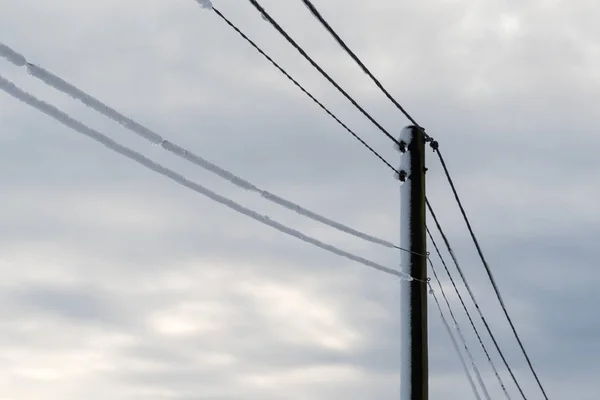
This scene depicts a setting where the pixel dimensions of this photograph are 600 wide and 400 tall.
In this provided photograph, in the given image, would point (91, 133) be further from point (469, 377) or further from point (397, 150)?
point (469, 377)

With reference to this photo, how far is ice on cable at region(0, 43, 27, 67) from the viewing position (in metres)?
5.25

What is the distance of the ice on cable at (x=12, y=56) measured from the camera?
207 inches

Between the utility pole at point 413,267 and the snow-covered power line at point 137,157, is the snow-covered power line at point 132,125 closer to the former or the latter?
the snow-covered power line at point 137,157

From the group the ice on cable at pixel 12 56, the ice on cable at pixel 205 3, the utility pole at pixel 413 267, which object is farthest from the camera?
the utility pole at pixel 413 267

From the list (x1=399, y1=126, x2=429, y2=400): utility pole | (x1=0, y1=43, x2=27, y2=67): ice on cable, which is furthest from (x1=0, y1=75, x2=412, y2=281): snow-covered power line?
(x1=399, y1=126, x2=429, y2=400): utility pole

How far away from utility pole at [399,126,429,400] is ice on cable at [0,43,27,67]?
240 inches

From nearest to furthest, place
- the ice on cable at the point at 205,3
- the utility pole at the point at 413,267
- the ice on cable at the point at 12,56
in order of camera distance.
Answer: the ice on cable at the point at 12,56
the ice on cable at the point at 205,3
the utility pole at the point at 413,267

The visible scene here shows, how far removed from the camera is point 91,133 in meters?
6.14

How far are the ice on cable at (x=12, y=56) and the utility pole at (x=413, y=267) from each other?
6.08 metres

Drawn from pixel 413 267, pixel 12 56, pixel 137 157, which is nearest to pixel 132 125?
pixel 137 157

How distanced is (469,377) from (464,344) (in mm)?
622

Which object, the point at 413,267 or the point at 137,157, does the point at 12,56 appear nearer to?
the point at 137,157

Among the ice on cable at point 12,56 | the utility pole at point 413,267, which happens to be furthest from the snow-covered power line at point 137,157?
the utility pole at point 413,267

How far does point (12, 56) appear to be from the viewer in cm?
534
